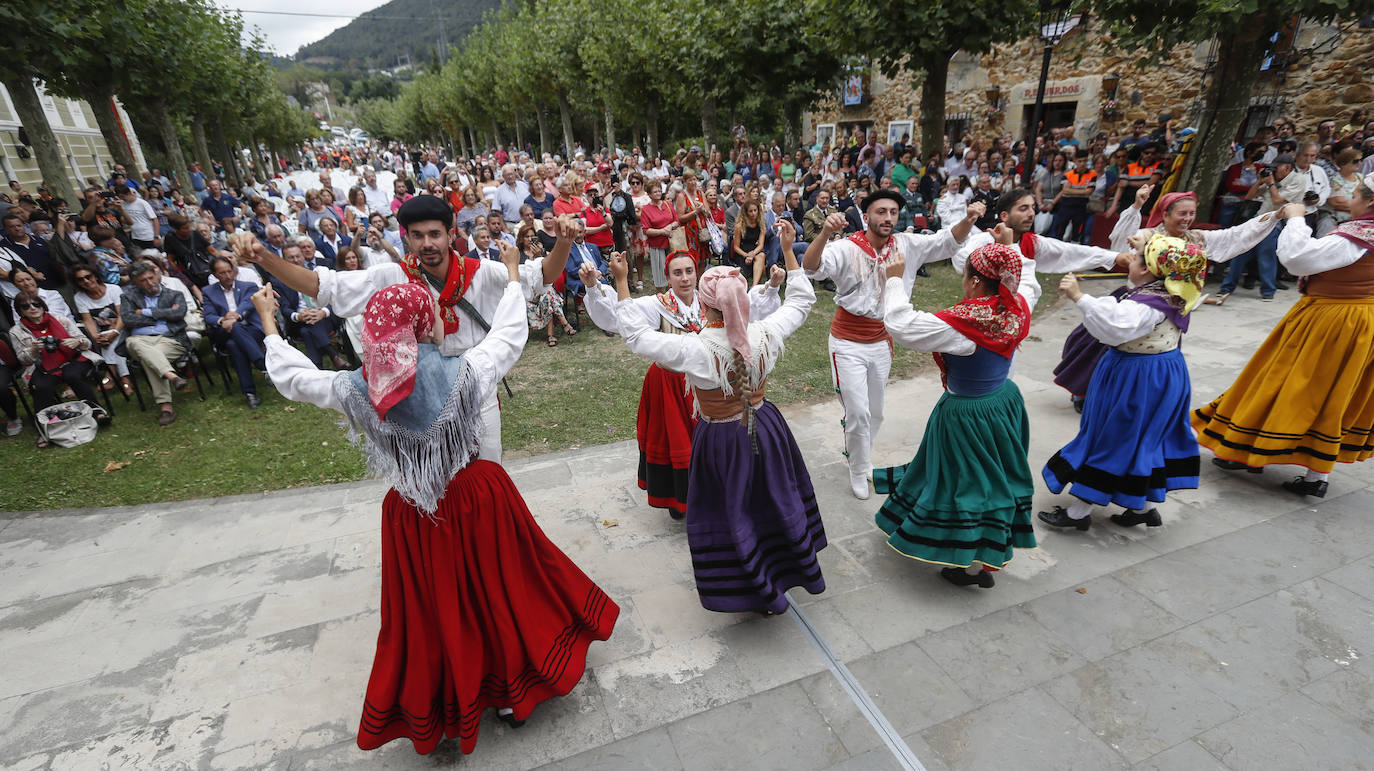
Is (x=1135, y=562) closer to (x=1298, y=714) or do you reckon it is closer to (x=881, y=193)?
(x=1298, y=714)

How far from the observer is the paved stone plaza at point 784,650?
2.74m

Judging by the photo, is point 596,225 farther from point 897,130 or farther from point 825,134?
point 825,134

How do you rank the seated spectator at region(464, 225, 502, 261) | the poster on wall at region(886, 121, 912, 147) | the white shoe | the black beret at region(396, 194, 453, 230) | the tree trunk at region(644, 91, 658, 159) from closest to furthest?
the black beret at region(396, 194, 453, 230)
the white shoe
the seated spectator at region(464, 225, 502, 261)
the poster on wall at region(886, 121, 912, 147)
the tree trunk at region(644, 91, 658, 159)

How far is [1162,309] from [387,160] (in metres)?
48.1

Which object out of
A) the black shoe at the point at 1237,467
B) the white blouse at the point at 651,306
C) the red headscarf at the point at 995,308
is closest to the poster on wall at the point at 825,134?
the black shoe at the point at 1237,467

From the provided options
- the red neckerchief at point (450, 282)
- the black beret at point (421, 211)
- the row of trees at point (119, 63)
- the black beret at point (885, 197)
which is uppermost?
the row of trees at point (119, 63)

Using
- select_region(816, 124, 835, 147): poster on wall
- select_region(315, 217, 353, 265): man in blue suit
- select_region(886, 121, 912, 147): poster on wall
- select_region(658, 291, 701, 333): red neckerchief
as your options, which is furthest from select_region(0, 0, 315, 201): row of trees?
select_region(816, 124, 835, 147): poster on wall

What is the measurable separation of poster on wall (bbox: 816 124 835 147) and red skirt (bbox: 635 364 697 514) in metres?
22.9

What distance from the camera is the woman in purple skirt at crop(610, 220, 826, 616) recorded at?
306 centimetres

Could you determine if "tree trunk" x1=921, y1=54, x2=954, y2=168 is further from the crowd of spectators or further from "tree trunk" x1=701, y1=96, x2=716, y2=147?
"tree trunk" x1=701, y1=96, x2=716, y2=147

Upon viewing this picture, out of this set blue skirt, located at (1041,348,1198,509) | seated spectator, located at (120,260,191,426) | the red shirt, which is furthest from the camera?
the red shirt

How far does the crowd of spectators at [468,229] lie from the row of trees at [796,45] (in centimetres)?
138

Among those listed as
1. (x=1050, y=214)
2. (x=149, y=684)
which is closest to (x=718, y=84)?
(x=1050, y=214)

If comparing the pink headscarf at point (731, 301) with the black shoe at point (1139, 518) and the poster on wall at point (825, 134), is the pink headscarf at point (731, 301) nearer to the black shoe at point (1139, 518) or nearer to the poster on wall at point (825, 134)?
the black shoe at point (1139, 518)
